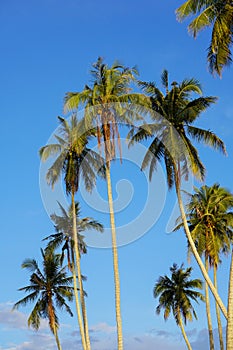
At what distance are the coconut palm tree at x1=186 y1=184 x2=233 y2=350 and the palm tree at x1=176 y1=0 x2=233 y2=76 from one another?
A: 18820 millimetres

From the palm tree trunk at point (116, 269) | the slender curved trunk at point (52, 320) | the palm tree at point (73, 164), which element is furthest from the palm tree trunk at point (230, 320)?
the slender curved trunk at point (52, 320)

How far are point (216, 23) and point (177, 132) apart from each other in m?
7.56

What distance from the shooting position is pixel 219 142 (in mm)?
32875

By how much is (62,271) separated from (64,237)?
7410 millimetres

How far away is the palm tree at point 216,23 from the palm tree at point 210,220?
1883 centimetres

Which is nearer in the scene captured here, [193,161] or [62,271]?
[193,161]

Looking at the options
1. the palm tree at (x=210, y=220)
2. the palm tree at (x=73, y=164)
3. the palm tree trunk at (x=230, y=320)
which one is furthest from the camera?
the palm tree at (x=210, y=220)

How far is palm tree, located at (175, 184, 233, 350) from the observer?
44.4m

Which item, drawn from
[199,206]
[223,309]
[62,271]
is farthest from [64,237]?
[223,309]

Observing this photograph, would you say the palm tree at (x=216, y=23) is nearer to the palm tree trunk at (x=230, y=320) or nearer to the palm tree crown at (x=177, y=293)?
the palm tree trunk at (x=230, y=320)

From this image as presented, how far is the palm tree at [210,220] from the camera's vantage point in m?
44.4

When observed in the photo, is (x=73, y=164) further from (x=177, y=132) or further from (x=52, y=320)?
(x=52, y=320)

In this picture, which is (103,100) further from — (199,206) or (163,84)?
(199,206)

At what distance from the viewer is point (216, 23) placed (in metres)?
26.8
